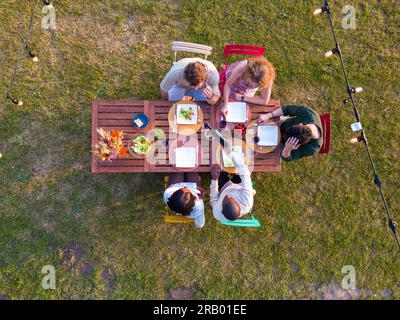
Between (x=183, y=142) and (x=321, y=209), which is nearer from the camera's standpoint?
(x=183, y=142)

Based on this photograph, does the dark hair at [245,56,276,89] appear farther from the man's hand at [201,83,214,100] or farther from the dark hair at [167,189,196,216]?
the dark hair at [167,189,196,216]

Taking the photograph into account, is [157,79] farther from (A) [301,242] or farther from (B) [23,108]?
(A) [301,242]

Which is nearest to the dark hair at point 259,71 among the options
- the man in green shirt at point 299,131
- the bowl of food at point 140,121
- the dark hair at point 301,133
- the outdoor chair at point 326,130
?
the man in green shirt at point 299,131

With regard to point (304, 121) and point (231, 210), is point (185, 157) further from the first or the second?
point (304, 121)

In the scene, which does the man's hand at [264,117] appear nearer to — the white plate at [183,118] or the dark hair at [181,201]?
the white plate at [183,118]

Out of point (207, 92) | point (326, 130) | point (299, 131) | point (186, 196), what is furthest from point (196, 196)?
point (326, 130)

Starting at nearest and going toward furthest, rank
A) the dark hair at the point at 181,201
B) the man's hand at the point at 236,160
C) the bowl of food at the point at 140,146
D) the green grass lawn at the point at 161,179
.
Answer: the dark hair at the point at 181,201
the man's hand at the point at 236,160
the bowl of food at the point at 140,146
the green grass lawn at the point at 161,179
